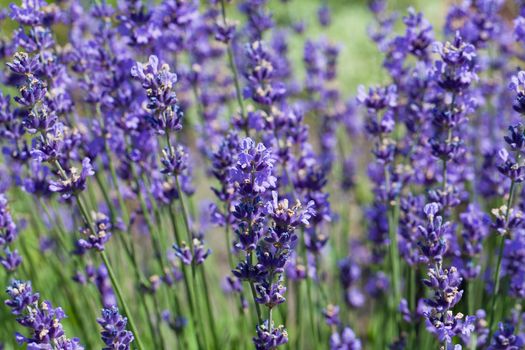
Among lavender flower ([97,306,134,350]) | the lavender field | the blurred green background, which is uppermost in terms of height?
the blurred green background

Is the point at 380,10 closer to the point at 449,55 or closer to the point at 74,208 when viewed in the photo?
the point at 449,55

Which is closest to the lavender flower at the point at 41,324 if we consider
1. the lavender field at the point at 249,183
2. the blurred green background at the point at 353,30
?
the lavender field at the point at 249,183

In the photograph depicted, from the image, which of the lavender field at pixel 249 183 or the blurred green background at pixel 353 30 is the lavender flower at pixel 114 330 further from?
the blurred green background at pixel 353 30

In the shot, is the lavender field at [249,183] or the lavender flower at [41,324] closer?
the lavender flower at [41,324]

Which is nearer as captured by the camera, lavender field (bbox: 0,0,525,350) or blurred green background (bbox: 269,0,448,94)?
lavender field (bbox: 0,0,525,350)

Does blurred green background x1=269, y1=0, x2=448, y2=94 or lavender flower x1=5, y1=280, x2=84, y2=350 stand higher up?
blurred green background x1=269, y1=0, x2=448, y2=94

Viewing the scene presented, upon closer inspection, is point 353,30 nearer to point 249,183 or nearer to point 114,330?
point 249,183

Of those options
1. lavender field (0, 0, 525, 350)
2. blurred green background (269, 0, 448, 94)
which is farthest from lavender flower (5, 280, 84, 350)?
blurred green background (269, 0, 448, 94)

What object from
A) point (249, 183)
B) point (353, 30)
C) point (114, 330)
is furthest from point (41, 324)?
point (353, 30)

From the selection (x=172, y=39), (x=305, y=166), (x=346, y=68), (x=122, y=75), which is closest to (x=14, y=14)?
(x=122, y=75)

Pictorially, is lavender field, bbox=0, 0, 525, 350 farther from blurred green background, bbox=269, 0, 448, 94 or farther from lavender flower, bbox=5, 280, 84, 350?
blurred green background, bbox=269, 0, 448, 94
